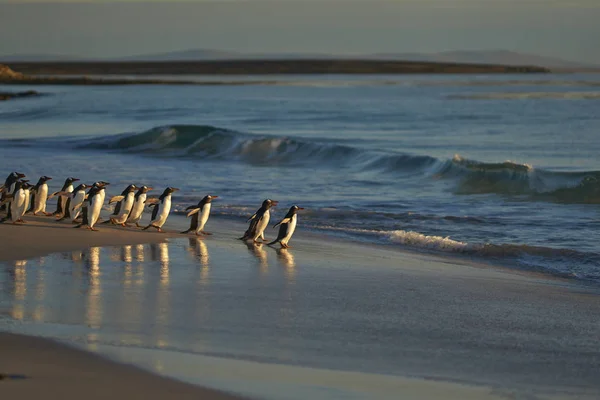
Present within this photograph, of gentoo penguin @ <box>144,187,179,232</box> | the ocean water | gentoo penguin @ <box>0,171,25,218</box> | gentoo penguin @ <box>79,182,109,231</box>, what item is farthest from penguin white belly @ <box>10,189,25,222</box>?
the ocean water

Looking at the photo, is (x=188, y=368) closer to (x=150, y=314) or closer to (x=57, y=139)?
(x=150, y=314)

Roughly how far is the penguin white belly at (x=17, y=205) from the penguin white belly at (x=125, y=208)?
3.64 ft

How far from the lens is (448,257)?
1141 centimetres

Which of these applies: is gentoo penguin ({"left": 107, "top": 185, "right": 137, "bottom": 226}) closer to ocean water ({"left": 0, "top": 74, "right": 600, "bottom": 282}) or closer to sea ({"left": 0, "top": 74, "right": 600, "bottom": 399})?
sea ({"left": 0, "top": 74, "right": 600, "bottom": 399})

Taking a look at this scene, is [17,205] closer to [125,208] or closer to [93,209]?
[93,209]

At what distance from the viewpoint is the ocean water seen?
13.3m

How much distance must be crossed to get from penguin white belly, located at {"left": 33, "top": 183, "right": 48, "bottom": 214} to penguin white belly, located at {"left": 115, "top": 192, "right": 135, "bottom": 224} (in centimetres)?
118

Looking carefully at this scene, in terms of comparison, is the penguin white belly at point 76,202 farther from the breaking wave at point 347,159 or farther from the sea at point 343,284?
the breaking wave at point 347,159

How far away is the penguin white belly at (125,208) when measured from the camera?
41.3 ft

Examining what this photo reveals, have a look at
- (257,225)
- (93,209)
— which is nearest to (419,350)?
(257,225)

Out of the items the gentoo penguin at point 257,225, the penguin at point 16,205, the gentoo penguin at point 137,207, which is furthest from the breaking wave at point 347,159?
the penguin at point 16,205

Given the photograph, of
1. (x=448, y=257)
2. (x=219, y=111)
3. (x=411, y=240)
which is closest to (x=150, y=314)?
(x=448, y=257)

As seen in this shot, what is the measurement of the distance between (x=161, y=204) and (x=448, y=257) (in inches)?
137

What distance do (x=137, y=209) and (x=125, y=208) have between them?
15 cm
